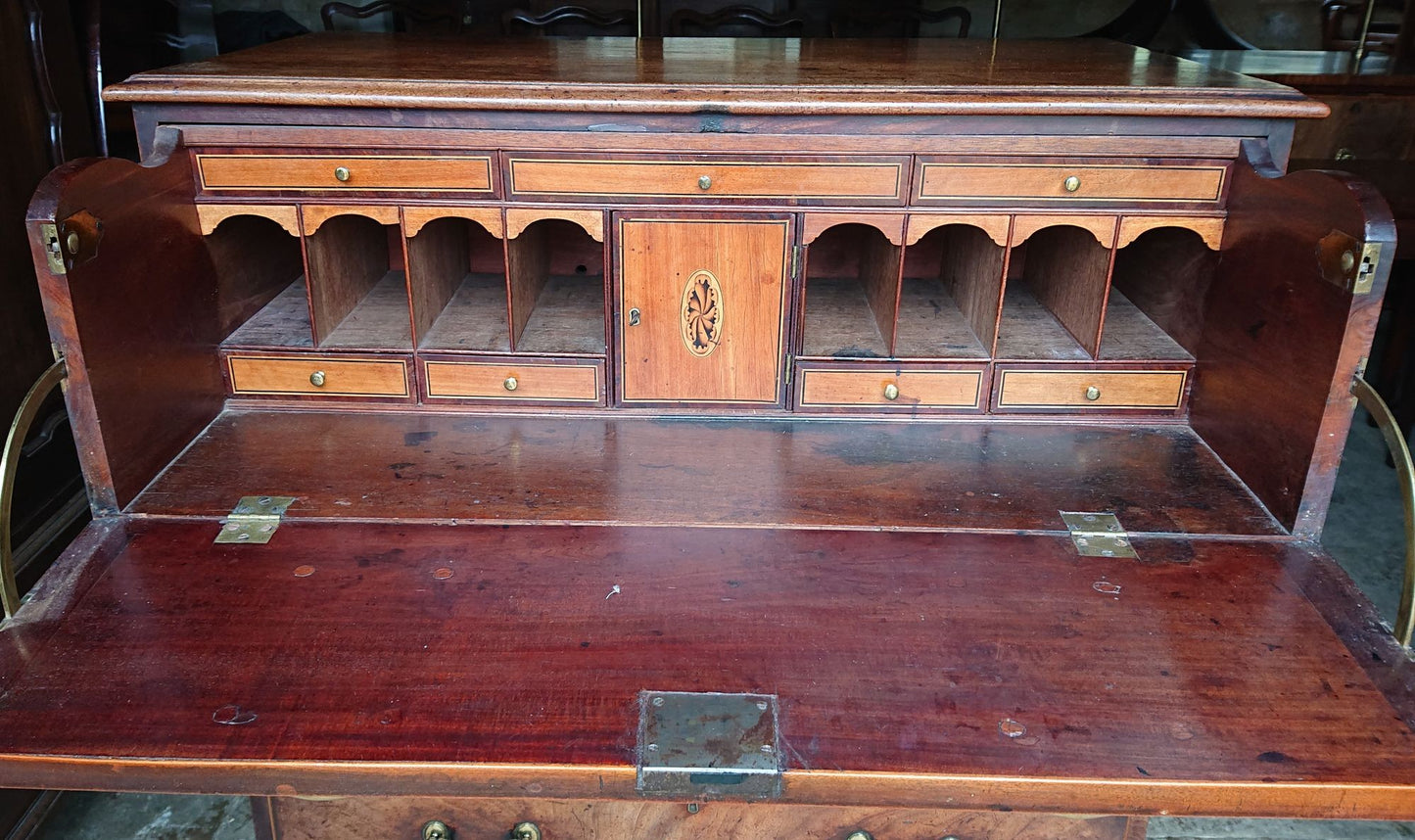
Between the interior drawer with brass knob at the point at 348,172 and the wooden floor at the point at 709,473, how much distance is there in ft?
1.21

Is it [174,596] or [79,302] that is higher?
[79,302]

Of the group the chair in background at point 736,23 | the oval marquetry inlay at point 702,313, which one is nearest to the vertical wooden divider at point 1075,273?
the oval marquetry inlay at point 702,313

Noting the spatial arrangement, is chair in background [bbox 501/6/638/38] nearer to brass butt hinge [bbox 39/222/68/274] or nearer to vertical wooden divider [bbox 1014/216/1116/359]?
vertical wooden divider [bbox 1014/216/1116/359]

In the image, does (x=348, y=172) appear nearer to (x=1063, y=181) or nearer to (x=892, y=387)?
(x=892, y=387)

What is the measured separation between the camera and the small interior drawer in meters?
1.62

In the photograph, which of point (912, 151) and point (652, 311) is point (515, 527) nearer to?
point (652, 311)

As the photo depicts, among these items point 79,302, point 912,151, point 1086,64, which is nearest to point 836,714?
point 912,151

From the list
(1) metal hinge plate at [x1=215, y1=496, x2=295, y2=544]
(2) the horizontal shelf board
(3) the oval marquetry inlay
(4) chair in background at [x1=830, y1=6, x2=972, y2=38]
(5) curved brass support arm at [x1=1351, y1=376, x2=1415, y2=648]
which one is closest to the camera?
(2) the horizontal shelf board

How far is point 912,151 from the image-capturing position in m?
1.47

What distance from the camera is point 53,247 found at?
1197mm

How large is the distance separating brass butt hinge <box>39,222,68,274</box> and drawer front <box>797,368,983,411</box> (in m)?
1.02

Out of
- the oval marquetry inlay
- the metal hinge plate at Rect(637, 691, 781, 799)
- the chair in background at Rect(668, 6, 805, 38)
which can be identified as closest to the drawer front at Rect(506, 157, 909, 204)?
the oval marquetry inlay

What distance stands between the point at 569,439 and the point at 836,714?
2.29ft

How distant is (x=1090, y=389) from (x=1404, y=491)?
51 centimetres
